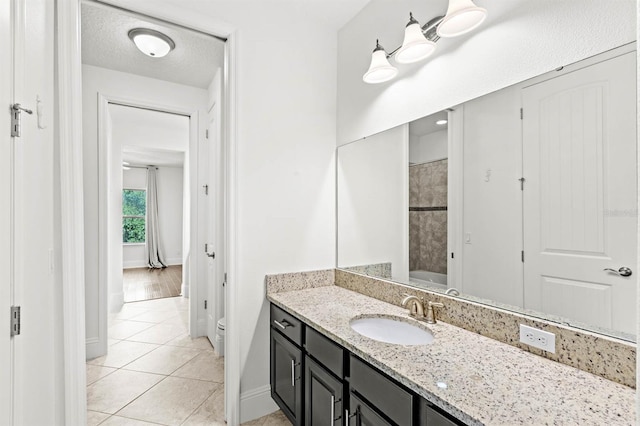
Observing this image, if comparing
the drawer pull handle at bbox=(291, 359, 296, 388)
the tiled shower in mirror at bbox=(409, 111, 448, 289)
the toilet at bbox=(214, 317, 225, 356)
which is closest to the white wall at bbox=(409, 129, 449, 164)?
the tiled shower in mirror at bbox=(409, 111, 448, 289)

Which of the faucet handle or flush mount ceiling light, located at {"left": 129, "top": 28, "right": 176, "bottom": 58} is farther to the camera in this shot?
flush mount ceiling light, located at {"left": 129, "top": 28, "right": 176, "bottom": 58}

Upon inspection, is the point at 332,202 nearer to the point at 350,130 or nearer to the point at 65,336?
the point at 350,130

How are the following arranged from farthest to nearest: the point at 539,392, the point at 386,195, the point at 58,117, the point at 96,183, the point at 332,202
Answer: the point at 96,183
the point at 332,202
the point at 386,195
the point at 58,117
the point at 539,392

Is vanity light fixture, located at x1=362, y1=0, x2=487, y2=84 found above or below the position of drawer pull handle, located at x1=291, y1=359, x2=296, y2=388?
above

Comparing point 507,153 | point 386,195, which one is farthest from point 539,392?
point 386,195

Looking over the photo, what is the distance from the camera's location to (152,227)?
7.65m

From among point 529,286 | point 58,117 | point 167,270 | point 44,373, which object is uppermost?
point 58,117

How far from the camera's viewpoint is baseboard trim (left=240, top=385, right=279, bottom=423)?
196 centimetres

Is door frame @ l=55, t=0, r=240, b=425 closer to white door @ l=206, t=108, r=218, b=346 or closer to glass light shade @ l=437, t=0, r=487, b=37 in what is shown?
white door @ l=206, t=108, r=218, b=346

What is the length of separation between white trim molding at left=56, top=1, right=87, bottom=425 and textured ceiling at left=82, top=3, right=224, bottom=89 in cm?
64

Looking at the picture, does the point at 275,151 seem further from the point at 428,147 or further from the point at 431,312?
the point at 431,312

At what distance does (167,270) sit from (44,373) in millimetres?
6526

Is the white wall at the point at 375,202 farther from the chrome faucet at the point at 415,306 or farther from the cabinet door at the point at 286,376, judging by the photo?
the cabinet door at the point at 286,376

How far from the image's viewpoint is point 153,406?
2.11m
